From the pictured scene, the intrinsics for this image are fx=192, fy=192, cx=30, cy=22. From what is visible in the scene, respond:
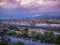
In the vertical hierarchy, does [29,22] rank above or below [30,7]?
below

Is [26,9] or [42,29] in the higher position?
[26,9]

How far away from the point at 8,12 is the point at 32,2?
1.13 ft

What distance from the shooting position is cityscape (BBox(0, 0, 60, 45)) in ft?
7.88

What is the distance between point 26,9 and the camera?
250cm

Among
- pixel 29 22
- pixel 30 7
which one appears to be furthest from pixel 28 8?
pixel 29 22

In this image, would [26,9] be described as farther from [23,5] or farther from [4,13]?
[4,13]

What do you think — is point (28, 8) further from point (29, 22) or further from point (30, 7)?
point (29, 22)

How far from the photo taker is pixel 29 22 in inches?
97.3

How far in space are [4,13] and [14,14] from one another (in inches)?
5.4

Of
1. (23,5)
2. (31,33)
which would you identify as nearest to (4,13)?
(23,5)

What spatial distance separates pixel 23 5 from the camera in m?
2.51

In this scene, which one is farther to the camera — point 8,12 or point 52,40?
point 8,12

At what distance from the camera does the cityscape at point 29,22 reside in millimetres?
2400

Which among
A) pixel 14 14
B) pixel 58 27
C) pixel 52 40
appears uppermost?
pixel 14 14
